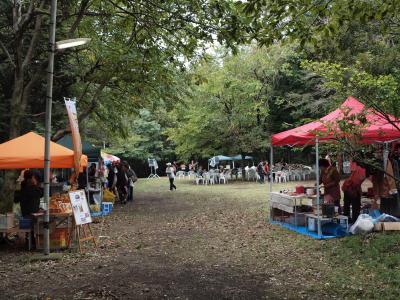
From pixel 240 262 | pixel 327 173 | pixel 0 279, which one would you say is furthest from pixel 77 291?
pixel 327 173

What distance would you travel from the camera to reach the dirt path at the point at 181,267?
245 inches

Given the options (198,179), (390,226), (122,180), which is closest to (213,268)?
(390,226)

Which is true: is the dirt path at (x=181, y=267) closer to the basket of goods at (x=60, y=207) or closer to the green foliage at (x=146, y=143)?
the basket of goods at (x=60, y=207)

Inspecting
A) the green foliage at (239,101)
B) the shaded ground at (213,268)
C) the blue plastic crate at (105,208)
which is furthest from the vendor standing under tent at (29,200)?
the green foliage at (239,101)

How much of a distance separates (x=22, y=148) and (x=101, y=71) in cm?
402

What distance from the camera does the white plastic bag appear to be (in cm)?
916

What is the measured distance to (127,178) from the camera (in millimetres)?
19500

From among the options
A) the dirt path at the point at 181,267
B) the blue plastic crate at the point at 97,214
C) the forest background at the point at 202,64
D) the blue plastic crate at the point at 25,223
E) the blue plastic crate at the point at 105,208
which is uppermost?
the forest background at the point at 202,64

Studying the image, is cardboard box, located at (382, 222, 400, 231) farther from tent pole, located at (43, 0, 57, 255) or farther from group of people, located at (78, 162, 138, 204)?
group of people, located at (78, 162, 138, 204)

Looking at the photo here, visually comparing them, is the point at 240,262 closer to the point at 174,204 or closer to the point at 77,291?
the point at 77,291

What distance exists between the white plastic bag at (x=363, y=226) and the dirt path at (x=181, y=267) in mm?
1088

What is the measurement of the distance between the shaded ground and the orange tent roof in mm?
1917

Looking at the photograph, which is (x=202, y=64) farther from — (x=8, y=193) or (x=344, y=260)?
(x=344, y=260)

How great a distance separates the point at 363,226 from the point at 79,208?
6056 mm
